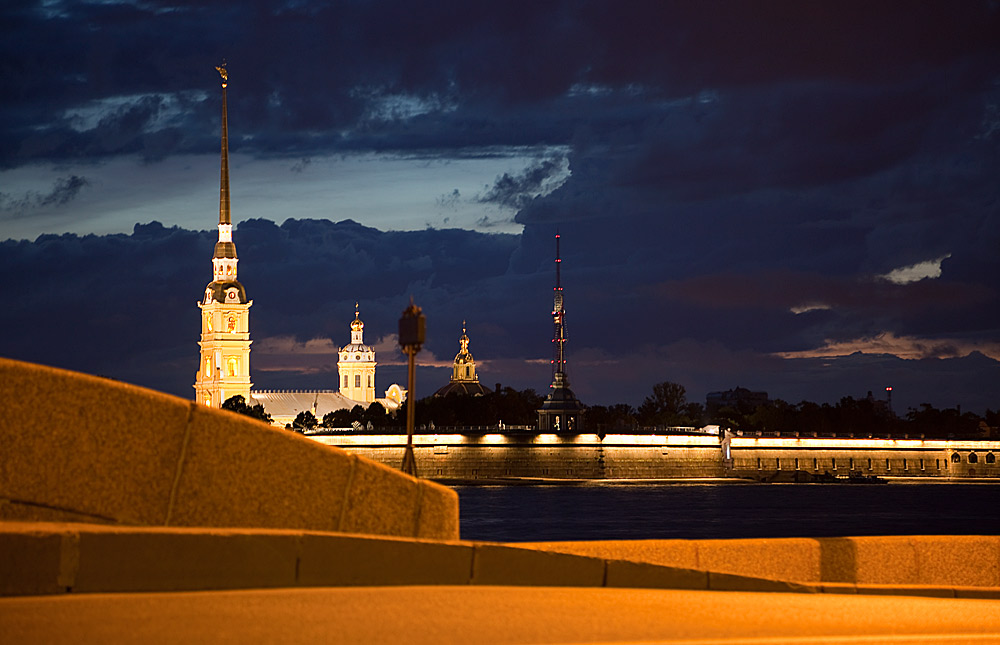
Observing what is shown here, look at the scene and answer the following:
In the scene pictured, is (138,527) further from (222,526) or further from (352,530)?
(352,530)

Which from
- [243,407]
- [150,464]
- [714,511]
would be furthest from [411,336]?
[243,407]

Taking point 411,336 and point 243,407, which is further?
point 243,407

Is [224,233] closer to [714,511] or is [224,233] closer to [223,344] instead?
[223,344]

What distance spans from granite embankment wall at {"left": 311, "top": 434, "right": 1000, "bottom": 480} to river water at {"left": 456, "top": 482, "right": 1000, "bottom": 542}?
2.95m

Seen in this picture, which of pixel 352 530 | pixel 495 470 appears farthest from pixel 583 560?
pixel 495 470

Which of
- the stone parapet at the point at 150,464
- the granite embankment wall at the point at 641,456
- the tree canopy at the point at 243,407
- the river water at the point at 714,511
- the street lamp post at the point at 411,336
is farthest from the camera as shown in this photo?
the tree canopy at the point at 243,407

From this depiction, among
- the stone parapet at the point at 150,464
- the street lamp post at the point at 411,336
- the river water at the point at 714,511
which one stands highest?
the street lamp post at the point at 411,336

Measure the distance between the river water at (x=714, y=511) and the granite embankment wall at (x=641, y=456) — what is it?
2.95 metres

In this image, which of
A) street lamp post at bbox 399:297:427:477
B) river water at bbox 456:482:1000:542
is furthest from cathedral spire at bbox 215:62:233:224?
street lamp post at bbox 399:297:427:477

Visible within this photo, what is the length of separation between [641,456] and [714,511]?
42.3 meters

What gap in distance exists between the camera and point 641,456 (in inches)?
4825

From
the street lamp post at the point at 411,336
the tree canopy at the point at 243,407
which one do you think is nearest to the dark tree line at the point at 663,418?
the tree canopy at the point at 243,407

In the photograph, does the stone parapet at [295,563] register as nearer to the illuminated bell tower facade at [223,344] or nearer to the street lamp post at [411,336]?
the street lamp post at [411,336]

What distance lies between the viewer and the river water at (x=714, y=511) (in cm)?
6306
